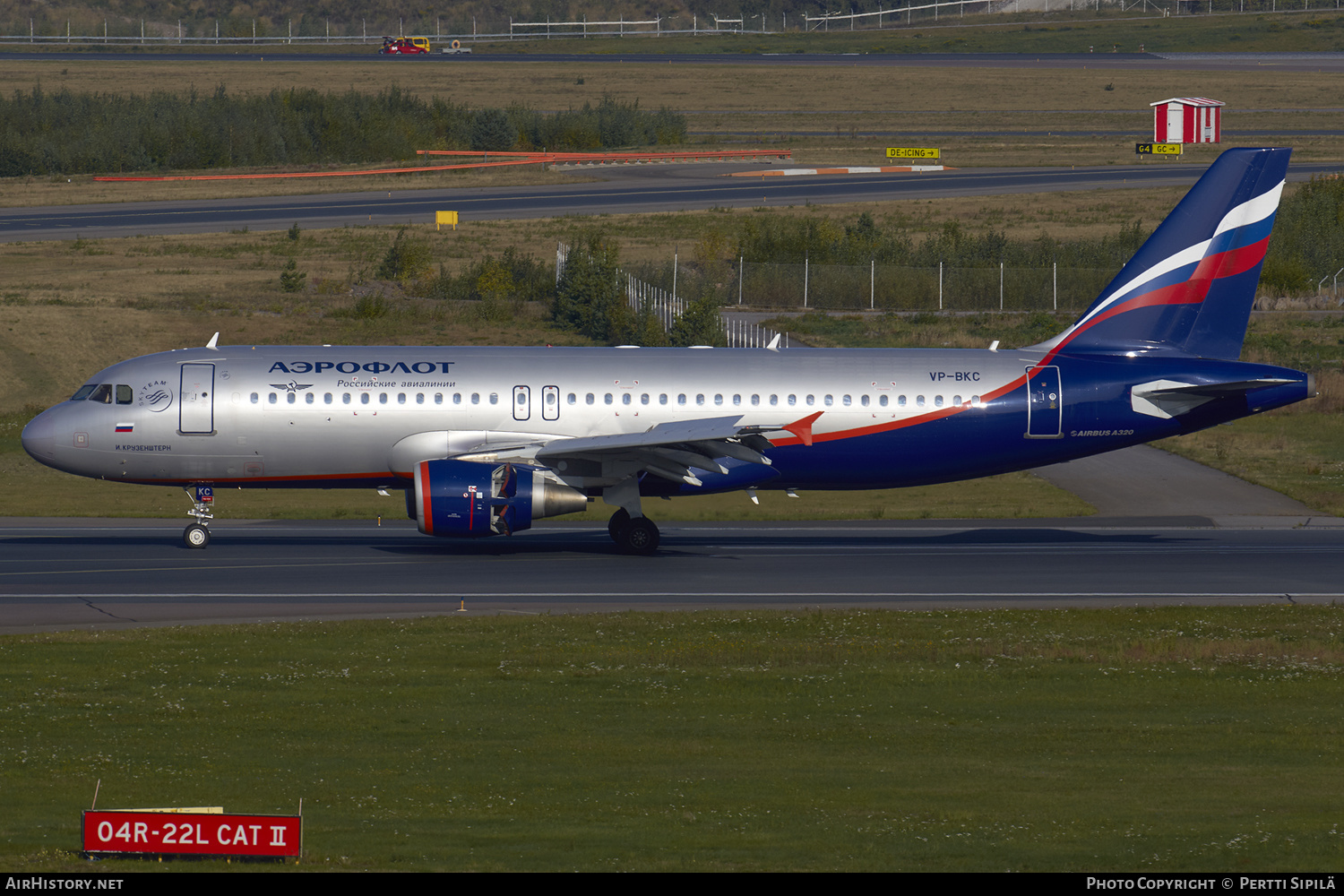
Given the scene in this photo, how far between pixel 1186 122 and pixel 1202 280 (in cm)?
9350

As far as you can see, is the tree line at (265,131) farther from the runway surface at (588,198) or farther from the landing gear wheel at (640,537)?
the landing gear wheel at (640,537)

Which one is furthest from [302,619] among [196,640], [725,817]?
[725,817]

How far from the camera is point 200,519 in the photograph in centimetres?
3447

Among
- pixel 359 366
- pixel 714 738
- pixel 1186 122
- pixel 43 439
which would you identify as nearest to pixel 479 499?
pixel 359 366

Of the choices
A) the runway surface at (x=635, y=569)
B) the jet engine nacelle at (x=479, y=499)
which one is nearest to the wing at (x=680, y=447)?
the jet engine nacelle at (x=479, y=499)

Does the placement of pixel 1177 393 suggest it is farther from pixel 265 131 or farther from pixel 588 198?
pixel 265 131

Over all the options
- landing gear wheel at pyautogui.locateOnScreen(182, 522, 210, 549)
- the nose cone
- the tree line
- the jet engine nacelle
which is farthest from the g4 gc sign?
the tree line

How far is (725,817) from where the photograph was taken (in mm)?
14438

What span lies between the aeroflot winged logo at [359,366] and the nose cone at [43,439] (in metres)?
4.97

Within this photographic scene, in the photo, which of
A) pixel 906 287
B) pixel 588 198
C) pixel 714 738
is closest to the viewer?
pixel 714 738

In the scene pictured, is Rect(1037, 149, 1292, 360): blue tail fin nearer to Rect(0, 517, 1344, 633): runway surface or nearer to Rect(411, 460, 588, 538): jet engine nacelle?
Rect(0, 517, 1344, 633): runway surface

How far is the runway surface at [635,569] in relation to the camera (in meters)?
28.2

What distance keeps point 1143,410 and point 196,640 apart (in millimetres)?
21557

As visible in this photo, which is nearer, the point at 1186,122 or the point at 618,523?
the point at 618,523
